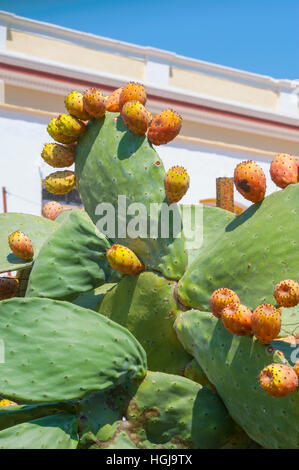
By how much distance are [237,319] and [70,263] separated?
0.74 metres

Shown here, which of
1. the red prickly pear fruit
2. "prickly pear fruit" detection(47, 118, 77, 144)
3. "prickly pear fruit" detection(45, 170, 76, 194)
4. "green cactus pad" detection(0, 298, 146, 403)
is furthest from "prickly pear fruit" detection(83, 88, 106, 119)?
the red prickly pear fruit

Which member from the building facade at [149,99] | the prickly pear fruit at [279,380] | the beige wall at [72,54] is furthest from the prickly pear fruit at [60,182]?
the beige wall at [72,54]

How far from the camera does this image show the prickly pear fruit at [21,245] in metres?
2.24

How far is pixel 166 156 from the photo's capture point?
9250 mm

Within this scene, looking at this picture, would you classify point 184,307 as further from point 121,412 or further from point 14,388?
point 14,388

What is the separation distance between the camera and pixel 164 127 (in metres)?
1.95

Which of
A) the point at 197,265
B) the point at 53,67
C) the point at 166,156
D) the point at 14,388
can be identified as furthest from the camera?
the point at 166,156

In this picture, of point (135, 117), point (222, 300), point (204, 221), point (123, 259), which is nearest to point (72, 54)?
point (204, 221)

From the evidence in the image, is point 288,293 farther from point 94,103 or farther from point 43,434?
point 94,103

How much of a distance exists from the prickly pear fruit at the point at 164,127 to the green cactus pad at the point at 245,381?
1.88 ft

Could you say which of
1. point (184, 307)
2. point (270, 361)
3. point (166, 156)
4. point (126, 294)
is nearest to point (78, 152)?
point (126, 294)

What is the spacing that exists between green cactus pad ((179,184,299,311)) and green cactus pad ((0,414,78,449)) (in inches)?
20.0

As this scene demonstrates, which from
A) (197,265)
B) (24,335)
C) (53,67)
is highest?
(53,67)

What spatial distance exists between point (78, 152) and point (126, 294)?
0.52 meters
